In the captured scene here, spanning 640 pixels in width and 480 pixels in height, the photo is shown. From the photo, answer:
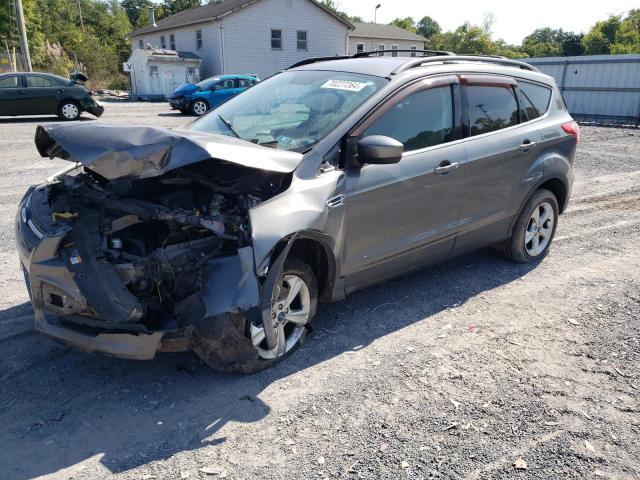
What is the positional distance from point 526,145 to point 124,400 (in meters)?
4.06

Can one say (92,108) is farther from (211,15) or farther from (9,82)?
(211,15)

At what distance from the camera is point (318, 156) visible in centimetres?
371

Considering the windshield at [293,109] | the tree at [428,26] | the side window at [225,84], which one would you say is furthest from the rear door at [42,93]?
the tree at [428,26]

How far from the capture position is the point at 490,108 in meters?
4.86

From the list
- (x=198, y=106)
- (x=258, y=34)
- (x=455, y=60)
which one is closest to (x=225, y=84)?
(x=198, y=106)

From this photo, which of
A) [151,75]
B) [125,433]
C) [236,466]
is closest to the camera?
[236,466]

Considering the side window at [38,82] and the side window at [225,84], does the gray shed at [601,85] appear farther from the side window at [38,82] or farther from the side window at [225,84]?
the side window at [38,82]

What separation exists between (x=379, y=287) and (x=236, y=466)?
2533mm

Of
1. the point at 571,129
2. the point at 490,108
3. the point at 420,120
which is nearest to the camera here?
the point at 420,120

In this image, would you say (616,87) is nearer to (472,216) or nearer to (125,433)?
(472,216)

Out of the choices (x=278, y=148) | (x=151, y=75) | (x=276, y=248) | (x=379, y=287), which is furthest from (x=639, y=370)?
(x=151, y=75)

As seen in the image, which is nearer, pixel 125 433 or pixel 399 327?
pixel 125 433

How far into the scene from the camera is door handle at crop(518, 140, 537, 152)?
4.99 metres

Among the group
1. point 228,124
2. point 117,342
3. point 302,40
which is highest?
point 302,40
